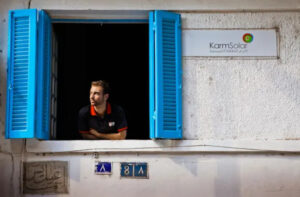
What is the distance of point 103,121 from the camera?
6500 mm

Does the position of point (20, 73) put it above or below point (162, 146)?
above

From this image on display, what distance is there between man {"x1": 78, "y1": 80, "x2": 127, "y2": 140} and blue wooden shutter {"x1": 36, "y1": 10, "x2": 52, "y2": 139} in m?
0.59

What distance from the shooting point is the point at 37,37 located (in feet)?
19.3

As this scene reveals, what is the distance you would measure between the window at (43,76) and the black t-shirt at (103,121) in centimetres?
54

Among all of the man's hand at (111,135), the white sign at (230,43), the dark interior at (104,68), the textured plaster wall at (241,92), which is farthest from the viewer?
the dark interior at (104,68)

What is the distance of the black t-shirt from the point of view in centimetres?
642

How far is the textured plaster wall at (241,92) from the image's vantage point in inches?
233

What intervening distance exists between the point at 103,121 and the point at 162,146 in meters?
1.06

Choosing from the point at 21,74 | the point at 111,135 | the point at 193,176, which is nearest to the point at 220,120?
the point at 193,176

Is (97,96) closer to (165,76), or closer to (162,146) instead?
(165,76)

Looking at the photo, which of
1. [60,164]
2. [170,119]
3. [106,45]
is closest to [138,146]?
[170,119]

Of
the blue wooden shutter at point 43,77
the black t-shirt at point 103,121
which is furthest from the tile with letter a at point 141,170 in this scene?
the blue wooden shutter at point 43,77

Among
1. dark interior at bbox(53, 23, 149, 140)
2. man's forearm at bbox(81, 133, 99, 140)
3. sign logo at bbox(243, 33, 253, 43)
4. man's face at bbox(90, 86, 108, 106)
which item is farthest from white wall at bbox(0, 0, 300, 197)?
dark interior at bbox(53, 23, 149, 140)

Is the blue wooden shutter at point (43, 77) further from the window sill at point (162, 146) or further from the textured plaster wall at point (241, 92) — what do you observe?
the textured plaster wall at point (241, 92)
